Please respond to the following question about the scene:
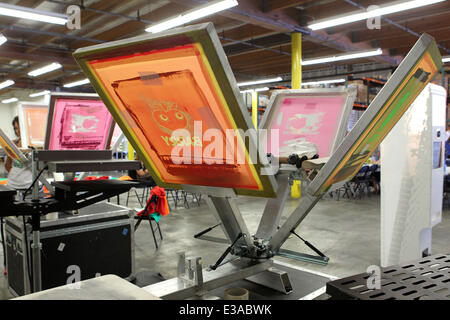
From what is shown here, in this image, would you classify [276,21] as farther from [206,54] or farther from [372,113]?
[206,54]

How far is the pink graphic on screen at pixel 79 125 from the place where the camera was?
2303 millimetres

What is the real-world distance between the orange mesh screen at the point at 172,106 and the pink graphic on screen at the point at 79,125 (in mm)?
1358

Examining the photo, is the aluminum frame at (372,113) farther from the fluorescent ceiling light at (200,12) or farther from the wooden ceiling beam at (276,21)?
the wooden ceiling beam at (276,21)

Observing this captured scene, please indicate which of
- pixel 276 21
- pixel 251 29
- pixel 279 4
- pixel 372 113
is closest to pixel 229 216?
pixel 372 113

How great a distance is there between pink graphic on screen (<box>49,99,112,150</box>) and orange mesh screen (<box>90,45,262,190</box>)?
136 cm

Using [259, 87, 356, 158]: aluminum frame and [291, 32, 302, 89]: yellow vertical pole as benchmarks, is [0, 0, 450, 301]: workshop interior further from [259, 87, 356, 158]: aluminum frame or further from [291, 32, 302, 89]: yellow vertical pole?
[291, 32, 302, 89]: yellow vertical pole

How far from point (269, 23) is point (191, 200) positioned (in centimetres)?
402

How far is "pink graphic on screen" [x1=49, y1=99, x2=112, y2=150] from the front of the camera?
2303 mm

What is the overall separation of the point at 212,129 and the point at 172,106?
0.41 feet

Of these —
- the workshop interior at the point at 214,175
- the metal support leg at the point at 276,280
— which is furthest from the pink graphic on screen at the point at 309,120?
the metal support leg at the point at 276,280

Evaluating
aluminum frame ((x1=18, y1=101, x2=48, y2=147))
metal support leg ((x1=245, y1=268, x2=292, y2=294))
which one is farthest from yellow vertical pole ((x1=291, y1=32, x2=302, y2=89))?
metal support leg ((x1=245, y1=268, x2=292, y2=294))

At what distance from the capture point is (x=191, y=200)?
811cm

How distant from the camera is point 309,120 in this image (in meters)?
1.72

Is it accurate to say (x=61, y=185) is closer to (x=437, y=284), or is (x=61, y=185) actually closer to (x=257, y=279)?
(x=257, y=279)
